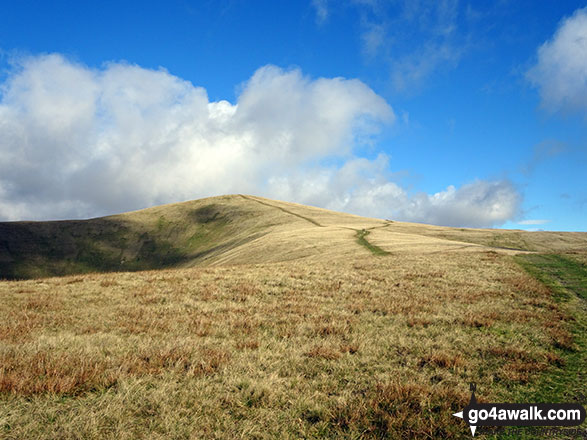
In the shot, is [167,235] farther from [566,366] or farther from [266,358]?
[566,366]

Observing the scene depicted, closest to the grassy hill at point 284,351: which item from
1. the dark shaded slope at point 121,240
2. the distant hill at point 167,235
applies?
the distant hill at point 167,235

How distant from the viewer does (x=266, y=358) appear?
370 inches

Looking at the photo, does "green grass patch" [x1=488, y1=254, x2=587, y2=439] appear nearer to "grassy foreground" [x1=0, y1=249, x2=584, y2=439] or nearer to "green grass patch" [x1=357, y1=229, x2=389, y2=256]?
"grassy foreground" [x1=0, y1=249, x2=584, y2=439]

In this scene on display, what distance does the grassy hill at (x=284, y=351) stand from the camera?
20.8 ft

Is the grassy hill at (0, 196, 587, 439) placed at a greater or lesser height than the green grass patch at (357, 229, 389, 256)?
lesser

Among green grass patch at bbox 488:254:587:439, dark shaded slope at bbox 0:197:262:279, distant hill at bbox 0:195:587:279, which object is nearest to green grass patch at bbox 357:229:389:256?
distant hill at bbox 0:195:587:279

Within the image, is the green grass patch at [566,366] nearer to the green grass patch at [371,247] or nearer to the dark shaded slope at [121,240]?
the green grass patch at [371,247]

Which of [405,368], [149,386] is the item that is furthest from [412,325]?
[149,386]

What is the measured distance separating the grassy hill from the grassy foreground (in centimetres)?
4

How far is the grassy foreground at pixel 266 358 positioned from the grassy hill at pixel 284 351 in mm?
41

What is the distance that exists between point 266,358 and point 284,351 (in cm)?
76

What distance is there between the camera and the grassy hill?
20.8 ft

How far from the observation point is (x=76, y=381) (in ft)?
24.1

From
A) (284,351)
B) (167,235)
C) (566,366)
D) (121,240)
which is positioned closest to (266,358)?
(284,351)
